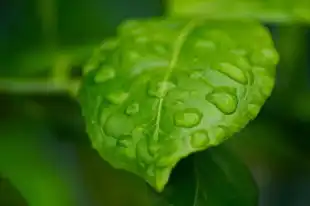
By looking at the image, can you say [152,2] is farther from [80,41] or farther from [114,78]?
[114,78]

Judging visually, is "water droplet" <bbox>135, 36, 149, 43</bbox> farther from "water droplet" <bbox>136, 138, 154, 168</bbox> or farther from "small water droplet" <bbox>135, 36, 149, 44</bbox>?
"water droplet" <bbox>136, 138, 154, 168</bbox>

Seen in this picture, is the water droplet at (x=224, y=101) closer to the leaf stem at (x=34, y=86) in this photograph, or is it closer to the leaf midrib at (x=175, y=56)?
the leaf midrib at (x=175, y=56)

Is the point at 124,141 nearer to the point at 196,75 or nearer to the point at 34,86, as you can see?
the point at 196,75

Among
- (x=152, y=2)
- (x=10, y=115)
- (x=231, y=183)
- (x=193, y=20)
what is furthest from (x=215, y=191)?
(x=152, y=2)

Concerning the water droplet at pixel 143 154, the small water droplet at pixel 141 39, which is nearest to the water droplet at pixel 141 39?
the small water droplet at pixel 141 39

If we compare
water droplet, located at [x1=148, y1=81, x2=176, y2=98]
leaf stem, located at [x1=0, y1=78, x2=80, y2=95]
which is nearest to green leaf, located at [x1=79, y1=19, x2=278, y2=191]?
water droplet, located at [x1=148, y1=81, x2=176, y2=98]

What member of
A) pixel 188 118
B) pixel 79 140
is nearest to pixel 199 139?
pixel 188 118
